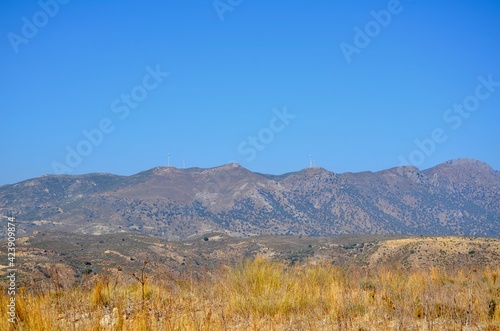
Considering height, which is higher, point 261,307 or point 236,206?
point 236,206

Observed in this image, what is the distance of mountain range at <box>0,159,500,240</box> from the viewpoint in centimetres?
13475

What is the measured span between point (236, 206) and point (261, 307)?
150 m

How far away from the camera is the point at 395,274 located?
12.5m

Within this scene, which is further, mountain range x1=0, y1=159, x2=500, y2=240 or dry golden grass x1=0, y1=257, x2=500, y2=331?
mountain range x1=0, y1=159, x2=500, y2=240

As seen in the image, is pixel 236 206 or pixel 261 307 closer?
pixel 261 307

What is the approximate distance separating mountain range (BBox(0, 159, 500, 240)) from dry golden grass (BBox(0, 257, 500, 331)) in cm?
11335

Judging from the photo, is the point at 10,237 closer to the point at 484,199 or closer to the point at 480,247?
the point at 480,247

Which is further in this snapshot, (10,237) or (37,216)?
(37,216)

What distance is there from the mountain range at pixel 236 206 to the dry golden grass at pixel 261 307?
113353 mm

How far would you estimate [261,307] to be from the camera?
7.62m

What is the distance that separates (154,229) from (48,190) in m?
67.0

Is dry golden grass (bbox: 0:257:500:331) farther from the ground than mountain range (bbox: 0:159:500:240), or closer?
closer

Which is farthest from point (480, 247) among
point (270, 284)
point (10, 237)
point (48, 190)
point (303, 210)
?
point (48, 190)

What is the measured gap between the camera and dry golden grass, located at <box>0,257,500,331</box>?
19.7ft
